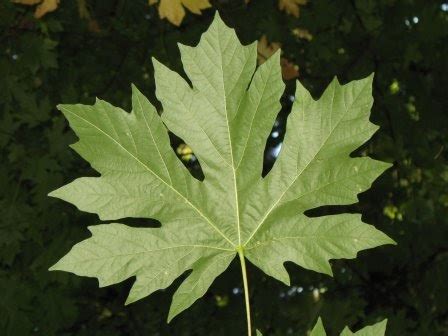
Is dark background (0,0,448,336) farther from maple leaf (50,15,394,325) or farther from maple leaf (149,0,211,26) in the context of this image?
maple leaf (50,15,394,325)

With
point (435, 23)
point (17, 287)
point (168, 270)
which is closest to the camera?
point (168, 270)

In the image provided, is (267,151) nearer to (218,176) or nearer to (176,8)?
(176,8)

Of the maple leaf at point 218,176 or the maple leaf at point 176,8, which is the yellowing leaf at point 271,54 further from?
the maple leaf at point 218,176

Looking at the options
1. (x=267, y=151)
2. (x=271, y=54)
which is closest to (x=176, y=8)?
(x=271, y=54)

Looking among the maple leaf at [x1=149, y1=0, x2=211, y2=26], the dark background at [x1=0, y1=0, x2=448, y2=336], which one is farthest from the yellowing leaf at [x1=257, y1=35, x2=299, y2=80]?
the maple leaf at [x1=149, y1=0, x2=211, y2=26]

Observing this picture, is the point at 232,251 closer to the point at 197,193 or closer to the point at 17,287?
the point at 197,193

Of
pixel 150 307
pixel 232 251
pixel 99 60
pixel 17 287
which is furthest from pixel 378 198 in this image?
pixel 232 251
